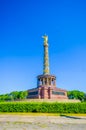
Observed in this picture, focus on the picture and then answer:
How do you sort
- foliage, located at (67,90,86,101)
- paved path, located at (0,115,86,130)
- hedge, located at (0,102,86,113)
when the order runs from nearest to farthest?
1. paved path, located at (0,115,86,130)
2. hedge, located at (0,102,86,113)
3. foliage, located at (67,90,86,101)

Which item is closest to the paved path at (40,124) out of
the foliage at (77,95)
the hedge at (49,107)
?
the hedge at (49,107)

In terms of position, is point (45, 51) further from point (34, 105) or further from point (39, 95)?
point (34, 105)

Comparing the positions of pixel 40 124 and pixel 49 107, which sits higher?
pixel 49 107

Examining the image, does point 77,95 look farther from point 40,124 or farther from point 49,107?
point 40,124

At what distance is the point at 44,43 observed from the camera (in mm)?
59156

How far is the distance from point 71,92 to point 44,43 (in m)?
49.6

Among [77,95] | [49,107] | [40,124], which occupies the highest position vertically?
[77,95]

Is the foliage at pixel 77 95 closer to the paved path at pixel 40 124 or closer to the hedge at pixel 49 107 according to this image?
the hedge at pixel 49 107

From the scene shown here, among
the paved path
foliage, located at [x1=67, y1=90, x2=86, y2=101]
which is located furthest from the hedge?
foliage, located at [x1=67, y1=90, x2=86, y2=101]

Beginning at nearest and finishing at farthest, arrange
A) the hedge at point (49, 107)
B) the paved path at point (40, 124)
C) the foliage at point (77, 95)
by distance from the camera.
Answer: the paved path at point (40, 124) → the hedge at point (49, 107) → the foliage at point (77, 95)

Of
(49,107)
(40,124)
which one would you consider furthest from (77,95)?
(40,124)

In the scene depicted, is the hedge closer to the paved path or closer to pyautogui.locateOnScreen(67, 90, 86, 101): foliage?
the paved path

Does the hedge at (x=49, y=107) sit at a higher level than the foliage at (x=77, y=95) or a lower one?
lower

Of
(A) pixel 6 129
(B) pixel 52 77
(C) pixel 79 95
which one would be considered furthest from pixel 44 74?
(C) pixel 79 95
